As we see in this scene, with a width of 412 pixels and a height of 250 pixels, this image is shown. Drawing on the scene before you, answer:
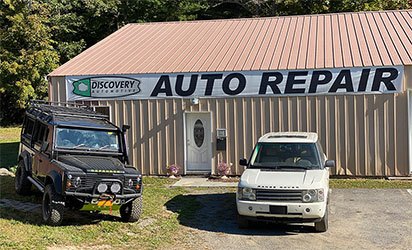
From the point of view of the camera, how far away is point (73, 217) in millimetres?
10523

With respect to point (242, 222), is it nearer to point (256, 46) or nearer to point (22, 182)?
point (22, 182)

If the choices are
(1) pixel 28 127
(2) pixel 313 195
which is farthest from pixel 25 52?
(2) pixel 313 195

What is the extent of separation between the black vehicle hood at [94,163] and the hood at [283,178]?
2519mm

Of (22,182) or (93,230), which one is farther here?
(22,182)

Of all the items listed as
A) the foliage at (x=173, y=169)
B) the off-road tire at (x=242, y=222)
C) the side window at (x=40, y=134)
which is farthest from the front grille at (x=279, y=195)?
the foliage at (x=173, y=169)

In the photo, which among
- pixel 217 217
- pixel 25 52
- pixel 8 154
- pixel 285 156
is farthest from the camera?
pixel 25 52

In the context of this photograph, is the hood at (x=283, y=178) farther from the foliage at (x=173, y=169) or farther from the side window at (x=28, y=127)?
the foliage at (x=173, y=169)

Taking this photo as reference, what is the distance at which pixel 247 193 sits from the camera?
973 centimetres

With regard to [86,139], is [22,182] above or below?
below

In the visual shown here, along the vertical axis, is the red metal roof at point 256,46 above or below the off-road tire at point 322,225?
above

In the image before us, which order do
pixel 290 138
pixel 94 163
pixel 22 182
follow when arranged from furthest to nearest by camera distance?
pixel 22 182, pixel 290 138, pixel 94 163

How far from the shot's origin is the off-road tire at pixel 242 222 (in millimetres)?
9995

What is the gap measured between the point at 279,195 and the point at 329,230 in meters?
1.41

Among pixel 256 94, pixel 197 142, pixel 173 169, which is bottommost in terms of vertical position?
pixel 173 169
